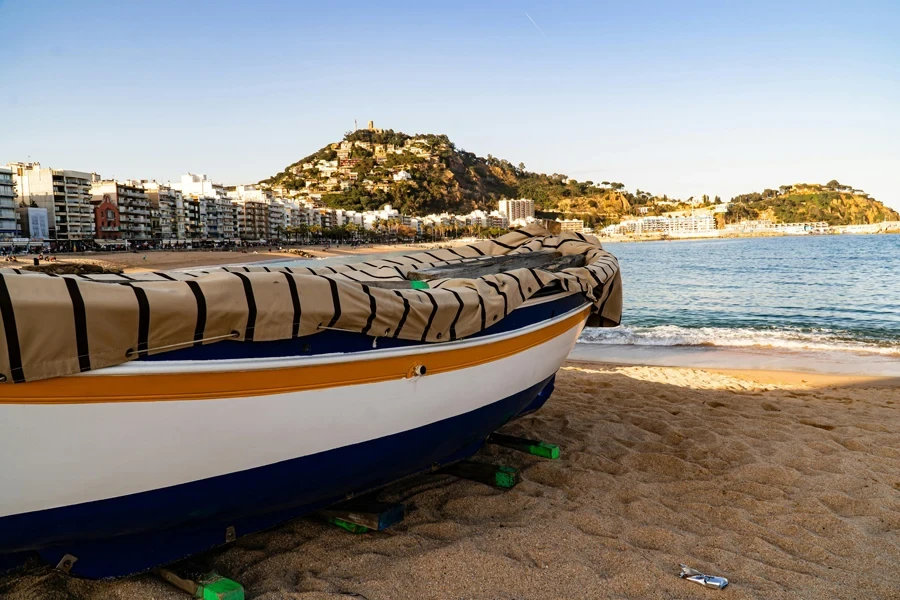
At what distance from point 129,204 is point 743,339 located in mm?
87233

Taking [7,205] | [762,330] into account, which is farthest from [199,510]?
[7,205]

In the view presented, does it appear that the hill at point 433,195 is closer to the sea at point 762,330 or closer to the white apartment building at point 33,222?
the white apartment building at point 33,222

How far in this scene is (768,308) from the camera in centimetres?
2080

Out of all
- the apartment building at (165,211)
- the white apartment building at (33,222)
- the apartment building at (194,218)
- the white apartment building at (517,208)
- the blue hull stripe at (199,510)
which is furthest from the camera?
the white apartment building at (517,208)

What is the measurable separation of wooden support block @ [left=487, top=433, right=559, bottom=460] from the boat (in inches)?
46.5

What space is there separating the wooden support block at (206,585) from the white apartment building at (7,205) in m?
77.7

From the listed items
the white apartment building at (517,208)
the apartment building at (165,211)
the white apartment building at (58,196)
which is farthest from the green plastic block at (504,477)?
the white apartment building at (517,208)

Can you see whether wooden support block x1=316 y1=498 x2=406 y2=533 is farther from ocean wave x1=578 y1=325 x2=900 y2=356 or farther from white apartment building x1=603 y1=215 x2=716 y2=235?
white apartment building x1=603 y1=215 x2=716 y2=235

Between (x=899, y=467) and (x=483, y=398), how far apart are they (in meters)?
3.42

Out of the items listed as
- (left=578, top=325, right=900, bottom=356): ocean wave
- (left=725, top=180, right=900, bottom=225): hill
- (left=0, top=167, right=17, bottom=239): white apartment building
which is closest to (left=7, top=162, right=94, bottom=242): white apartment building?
(left=0, top=167, right=17, bottom=239): white apartment building

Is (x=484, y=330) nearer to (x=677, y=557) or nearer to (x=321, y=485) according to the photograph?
(x=321, y=485)

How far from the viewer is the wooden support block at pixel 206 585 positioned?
2457 millimetres

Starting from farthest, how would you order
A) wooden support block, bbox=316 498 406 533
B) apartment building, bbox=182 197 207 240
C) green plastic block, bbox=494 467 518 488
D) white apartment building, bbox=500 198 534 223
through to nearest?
white apartment building, bbox=500 198 534 223 → apartment building, bbox=182 197 207 240 → green plastic block, bbox=494 467 518 488 → wooden support block, bbox=316 498 406 533

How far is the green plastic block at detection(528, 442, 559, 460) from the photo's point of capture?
4.47 meters
